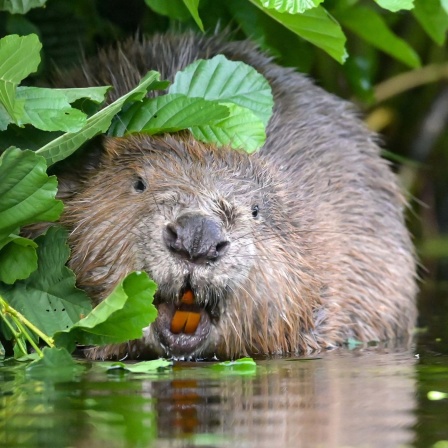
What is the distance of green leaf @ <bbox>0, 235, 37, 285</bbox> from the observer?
126 inches

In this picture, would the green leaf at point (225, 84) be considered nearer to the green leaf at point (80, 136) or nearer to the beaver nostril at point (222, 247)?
the green leaf at point (80, 136)

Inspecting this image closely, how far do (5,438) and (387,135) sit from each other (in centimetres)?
562

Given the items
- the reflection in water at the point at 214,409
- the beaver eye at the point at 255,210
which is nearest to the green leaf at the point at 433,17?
the beaver eye at the point at 255,210

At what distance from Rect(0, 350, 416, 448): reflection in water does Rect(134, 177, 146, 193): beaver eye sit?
0.70m

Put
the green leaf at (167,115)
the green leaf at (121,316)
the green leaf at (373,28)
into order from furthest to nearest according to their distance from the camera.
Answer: the green leaf at (373,28) → the green leaf at (167,115) → the green leaf at (121,316)

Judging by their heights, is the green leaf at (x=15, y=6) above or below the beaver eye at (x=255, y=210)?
above

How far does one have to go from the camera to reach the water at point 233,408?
82.8 inches

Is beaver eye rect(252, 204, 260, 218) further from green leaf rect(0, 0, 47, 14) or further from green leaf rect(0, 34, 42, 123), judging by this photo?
green leaf rect(0, 0, 47, 14)

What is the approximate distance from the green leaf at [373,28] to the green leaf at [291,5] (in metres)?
1.36

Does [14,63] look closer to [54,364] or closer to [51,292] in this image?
[51,292]

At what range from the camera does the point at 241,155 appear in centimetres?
368

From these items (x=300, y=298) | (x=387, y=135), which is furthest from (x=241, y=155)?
(x=387, y=135)

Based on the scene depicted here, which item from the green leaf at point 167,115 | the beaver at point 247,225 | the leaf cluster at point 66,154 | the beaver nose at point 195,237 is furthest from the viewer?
the green leaf at point 167,115

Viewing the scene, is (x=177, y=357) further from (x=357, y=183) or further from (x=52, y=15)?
(x=52, y=15)
